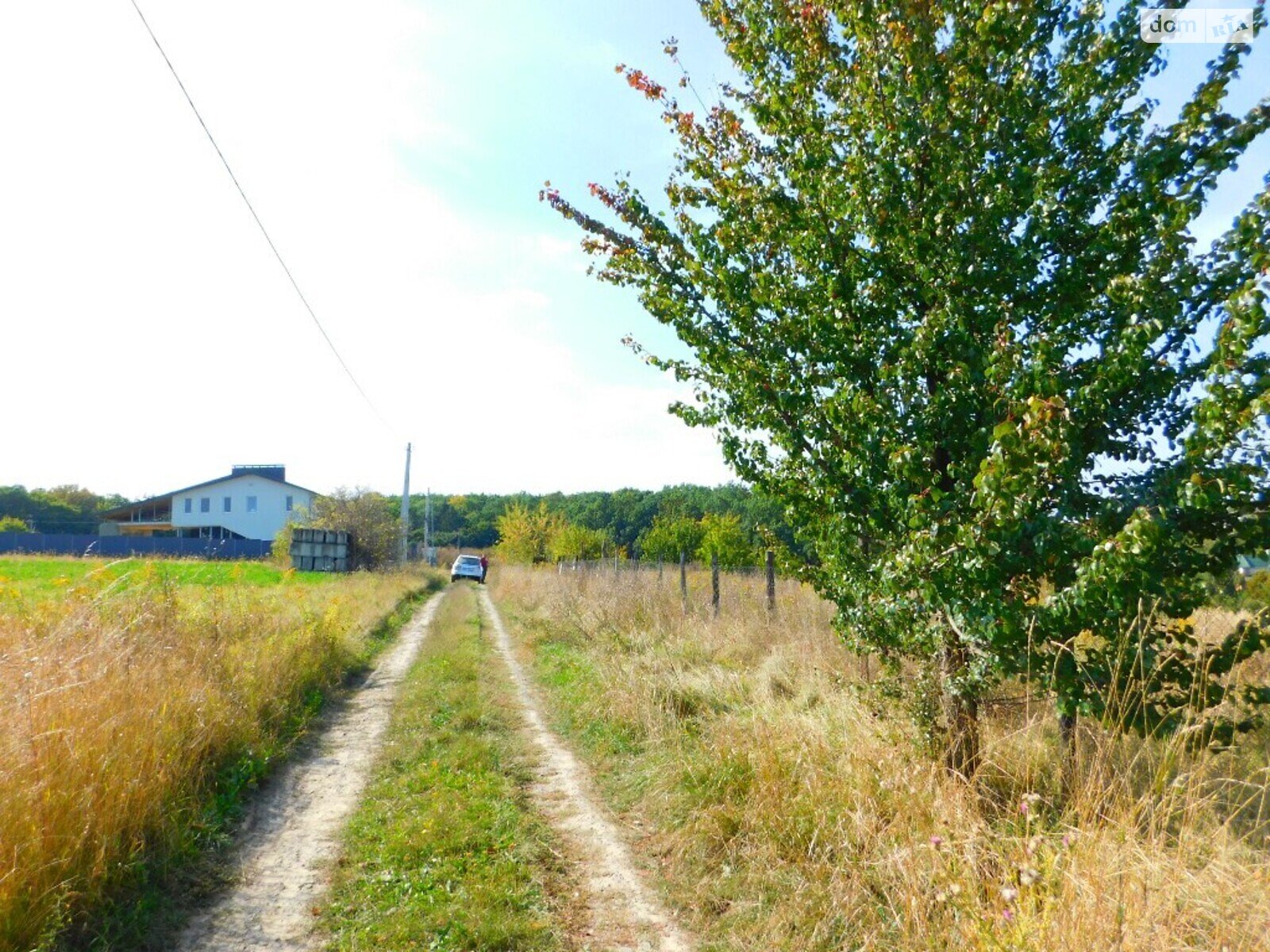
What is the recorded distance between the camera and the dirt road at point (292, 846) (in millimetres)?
4223

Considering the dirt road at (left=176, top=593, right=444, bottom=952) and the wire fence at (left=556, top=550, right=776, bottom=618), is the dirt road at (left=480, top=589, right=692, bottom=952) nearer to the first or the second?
the dirt road at (left=176, top=593, right=444, bottom=952)

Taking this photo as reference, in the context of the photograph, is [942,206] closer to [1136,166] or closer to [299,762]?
[1136,166]

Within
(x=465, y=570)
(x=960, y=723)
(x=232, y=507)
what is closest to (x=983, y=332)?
(x=960, y=723)

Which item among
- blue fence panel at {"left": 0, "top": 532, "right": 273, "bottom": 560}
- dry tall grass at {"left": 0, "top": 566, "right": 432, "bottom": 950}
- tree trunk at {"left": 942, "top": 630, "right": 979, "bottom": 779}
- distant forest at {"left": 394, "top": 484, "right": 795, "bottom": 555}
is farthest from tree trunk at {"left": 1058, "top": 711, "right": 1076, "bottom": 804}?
blue fence panel at {"left": 0, "top": 532, "right": 273, "bottom": 560}

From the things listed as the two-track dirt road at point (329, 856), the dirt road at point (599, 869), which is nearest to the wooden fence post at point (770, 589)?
the two-track dirt road at point (329, 856)

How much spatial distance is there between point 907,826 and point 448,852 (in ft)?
9.46

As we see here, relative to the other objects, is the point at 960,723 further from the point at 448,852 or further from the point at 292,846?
the point at 292,846

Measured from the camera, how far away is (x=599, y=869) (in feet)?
17.1

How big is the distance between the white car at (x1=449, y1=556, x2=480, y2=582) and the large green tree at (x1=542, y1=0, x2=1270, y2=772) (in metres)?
46.1

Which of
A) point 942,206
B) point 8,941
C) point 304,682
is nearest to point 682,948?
point 8,941

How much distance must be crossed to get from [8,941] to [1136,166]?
6199mm

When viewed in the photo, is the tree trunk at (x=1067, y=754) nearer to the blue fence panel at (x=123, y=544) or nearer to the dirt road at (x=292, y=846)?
the dirt road at (x=292, y=846)

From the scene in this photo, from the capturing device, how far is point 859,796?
4656 millimetres

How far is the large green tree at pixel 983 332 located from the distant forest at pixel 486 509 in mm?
41027
